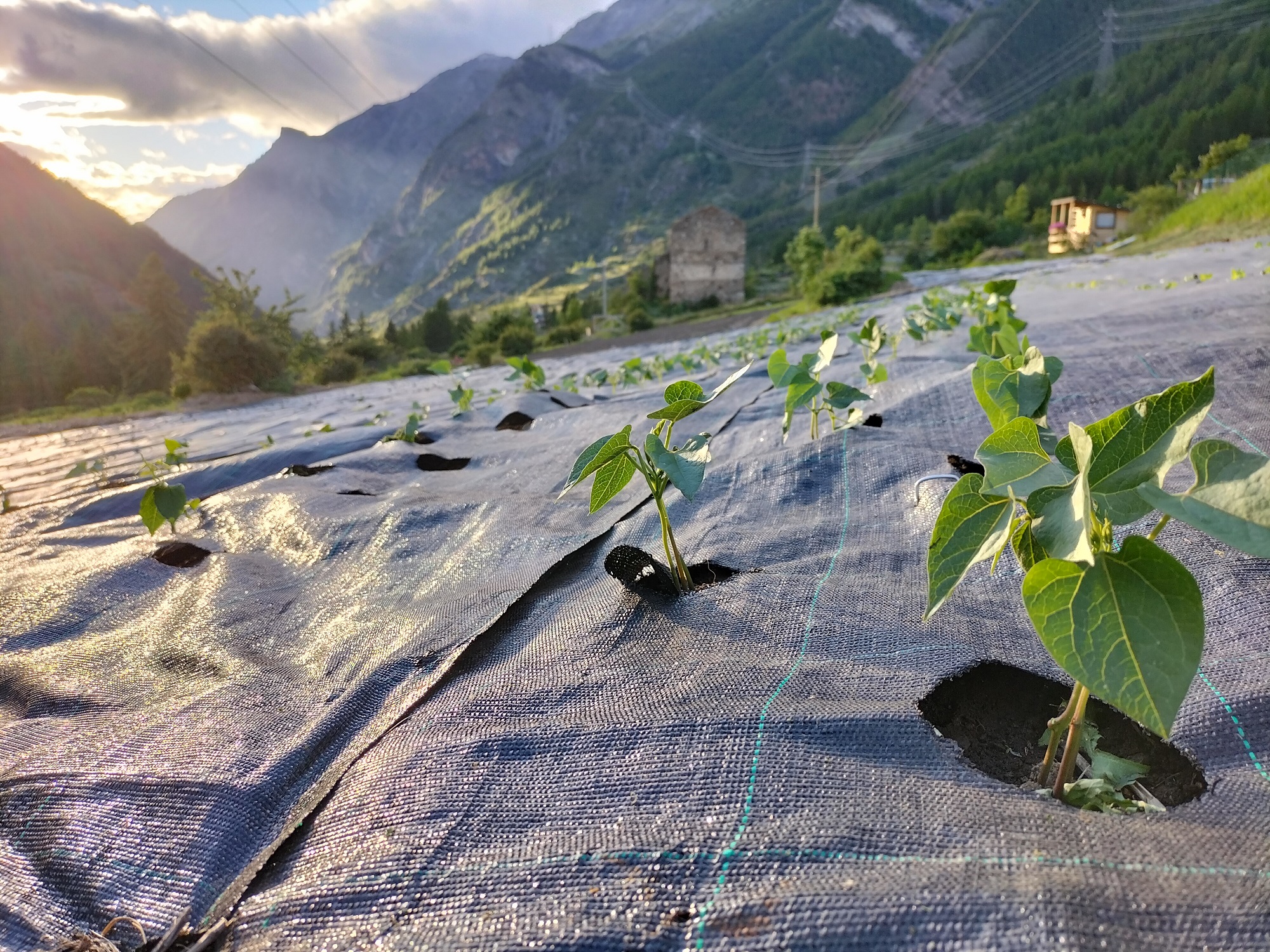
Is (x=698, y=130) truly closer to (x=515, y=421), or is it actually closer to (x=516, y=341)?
(x=516, y=341)

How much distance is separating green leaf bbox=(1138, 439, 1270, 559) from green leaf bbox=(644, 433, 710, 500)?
66 centimetres

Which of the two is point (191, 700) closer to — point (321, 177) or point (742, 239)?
point (742, 239)

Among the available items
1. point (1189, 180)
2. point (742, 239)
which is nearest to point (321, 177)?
point (742, 239)

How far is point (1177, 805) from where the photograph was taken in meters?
0.89

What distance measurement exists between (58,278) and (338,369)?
37.8 metres

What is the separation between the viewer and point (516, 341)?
907 inches

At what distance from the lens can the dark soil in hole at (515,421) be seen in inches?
178

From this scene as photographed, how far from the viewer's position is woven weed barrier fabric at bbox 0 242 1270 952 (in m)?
0.72

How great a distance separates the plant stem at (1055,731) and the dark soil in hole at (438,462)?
9.89 feet

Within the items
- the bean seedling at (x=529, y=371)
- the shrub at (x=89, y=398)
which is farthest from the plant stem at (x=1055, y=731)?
the shrub at (x=89, y=398)

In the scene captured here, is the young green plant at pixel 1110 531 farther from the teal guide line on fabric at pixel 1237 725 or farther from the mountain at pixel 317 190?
the mountain at pixel 317 190

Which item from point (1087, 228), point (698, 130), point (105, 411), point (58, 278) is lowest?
point (105, 411)

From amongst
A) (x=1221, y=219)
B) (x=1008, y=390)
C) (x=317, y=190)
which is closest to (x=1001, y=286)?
(x=1008, y=390)

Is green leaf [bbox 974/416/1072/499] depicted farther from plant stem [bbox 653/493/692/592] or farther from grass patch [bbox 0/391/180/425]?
grass patch [bbox 0/391/180/425]
